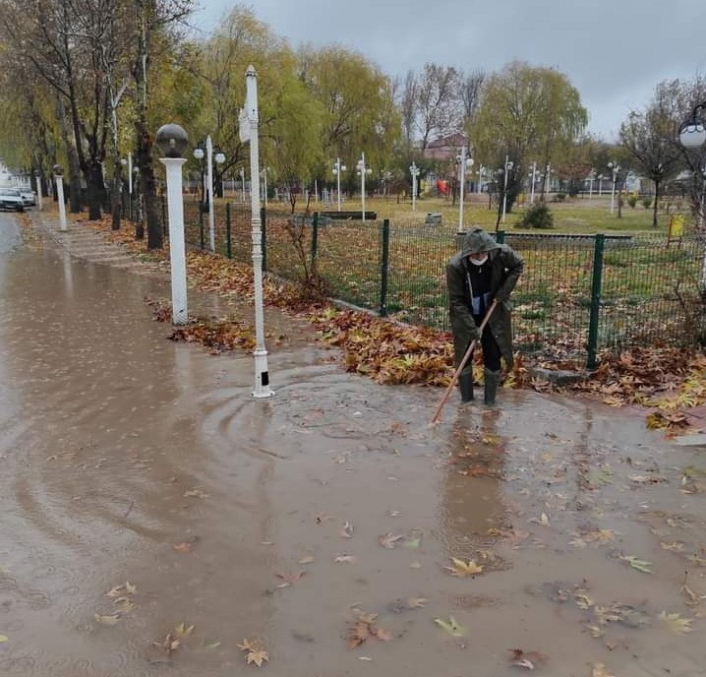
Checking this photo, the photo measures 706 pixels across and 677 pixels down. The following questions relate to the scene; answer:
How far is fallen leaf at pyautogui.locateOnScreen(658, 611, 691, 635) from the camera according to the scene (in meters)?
3.02

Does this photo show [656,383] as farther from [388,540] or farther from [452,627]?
[452,627]

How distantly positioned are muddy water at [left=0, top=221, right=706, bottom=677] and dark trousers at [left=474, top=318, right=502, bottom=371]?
409mm

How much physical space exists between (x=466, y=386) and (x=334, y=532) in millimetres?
2660

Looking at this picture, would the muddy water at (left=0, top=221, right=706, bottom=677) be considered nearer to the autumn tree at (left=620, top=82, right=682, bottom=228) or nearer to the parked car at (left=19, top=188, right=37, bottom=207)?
the autumn tree at (left=620, top=82, right=682, bottom=228)

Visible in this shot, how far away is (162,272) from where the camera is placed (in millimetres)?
16219

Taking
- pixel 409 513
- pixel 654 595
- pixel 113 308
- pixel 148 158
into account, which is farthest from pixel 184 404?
pixel 148 158

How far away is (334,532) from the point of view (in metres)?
3.95

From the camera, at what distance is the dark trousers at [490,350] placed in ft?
20.1

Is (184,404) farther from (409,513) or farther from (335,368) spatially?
(409,513)

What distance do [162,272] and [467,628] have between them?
14340 millimetres

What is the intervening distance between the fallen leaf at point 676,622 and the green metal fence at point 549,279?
4062 millimetres

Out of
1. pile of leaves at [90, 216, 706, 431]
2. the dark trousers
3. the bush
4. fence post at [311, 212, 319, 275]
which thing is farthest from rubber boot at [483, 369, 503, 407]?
the bush

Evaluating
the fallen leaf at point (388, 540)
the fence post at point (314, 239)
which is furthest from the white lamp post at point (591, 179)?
the fallen leaf at point (388, 540)

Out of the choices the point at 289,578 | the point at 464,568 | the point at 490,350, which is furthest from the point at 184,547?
the point at 490,350
